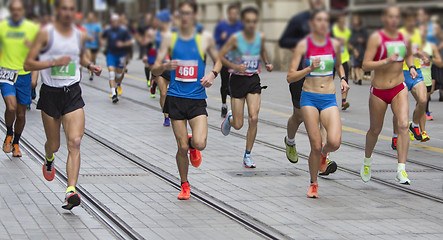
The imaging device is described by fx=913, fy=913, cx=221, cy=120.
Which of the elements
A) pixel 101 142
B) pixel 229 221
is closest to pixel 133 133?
pixel 101 142

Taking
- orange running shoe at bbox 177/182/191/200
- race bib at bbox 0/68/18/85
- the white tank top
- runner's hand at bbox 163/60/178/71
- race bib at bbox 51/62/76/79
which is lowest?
orange running shoe at bbox 177/182/191/200

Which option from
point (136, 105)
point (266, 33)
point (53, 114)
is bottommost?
point (136, 105)

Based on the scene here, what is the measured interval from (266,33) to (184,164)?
153 centimetres

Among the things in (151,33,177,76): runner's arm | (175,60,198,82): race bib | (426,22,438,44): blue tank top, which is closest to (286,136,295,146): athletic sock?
(175,60,198,82): race bib

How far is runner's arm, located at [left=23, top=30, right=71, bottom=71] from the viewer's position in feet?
24.5

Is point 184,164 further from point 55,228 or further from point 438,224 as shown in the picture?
point 438,224

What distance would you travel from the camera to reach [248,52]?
9.22 metres

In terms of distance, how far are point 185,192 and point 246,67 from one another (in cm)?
160

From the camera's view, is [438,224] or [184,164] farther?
[184,164]

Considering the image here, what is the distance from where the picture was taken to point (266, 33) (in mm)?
8484

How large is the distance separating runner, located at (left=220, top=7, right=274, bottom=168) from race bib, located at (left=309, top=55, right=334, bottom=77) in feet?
2.05

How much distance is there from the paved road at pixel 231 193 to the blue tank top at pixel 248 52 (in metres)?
0.48

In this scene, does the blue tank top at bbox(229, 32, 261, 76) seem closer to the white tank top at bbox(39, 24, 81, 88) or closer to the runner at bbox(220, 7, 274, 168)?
the runner at bbox(220, 7, 274, 168)

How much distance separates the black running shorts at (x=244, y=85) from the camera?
10734 mm
